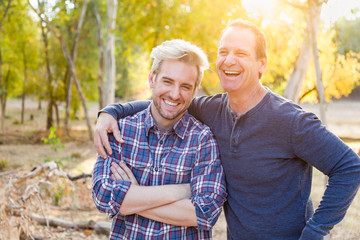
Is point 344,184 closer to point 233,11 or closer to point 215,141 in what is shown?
point 215,141

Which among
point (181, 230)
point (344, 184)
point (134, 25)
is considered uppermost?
point (134, 25)

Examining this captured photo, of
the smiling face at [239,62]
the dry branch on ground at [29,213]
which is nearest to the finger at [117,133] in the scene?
the smiling face at [239,62]

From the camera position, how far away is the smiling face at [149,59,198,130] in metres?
2.50

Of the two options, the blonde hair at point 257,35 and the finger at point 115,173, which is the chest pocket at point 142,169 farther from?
the blonde hair at point 257,35

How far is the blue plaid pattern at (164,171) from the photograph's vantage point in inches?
92.4

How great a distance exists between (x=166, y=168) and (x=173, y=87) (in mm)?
524

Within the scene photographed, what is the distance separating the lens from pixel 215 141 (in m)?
2.53

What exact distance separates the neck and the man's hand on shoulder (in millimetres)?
781

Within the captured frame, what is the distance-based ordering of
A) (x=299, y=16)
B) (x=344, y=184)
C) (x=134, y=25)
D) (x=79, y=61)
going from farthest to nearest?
(x=79, y=61) → (x=134, y=25) → (x=299, y=16) → (x=344, y=184)

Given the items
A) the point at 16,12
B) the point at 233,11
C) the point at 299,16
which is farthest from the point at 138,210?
the point at 16,12

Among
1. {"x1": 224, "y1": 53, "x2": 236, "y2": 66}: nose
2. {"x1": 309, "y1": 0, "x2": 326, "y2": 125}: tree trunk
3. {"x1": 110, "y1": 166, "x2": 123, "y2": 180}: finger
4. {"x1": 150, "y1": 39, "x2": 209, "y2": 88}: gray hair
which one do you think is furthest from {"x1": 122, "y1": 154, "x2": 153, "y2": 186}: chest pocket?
{"x1": 309, "y1": 0, "x2": 326, "y2": 125}: tree trunk

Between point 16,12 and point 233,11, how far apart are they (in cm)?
1061

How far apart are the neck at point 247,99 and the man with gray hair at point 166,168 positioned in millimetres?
260

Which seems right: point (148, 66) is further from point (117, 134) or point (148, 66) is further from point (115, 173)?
point (115, 173)
